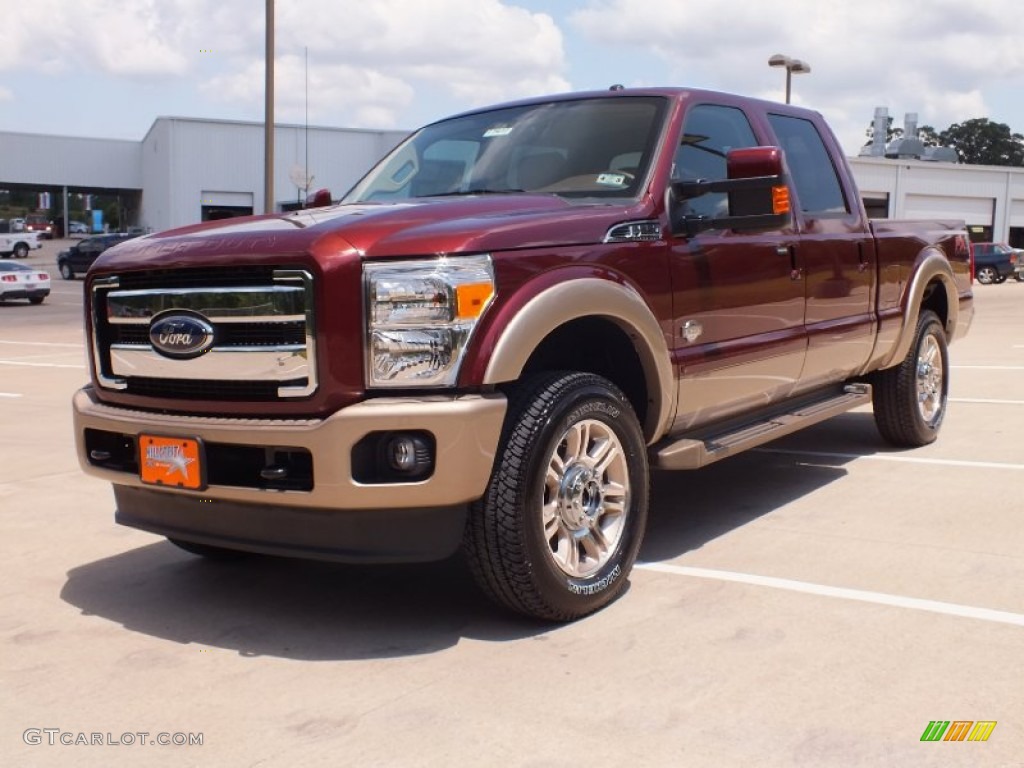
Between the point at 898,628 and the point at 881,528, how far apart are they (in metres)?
1.42

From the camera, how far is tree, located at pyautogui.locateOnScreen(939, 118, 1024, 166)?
379 feet

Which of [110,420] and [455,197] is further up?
[455,197]

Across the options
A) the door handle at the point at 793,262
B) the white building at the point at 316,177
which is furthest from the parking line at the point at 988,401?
the white building at the point at 316,177

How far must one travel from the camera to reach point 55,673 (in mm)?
3598

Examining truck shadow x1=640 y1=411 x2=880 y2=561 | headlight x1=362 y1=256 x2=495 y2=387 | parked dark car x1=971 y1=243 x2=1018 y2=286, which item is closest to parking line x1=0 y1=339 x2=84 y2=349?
truck shadow x1=640 y1=411 x2=880 y2=561

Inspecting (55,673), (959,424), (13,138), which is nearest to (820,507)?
(959,424)

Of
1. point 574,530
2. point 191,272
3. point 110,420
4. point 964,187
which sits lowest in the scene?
point 574,530

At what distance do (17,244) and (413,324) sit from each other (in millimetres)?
54142

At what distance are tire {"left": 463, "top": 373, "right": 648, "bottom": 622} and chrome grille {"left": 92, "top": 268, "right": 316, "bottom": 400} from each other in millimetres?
721

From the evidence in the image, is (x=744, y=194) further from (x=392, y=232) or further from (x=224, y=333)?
(x=224, y=333)

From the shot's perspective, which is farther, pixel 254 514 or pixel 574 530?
pixel 574 530

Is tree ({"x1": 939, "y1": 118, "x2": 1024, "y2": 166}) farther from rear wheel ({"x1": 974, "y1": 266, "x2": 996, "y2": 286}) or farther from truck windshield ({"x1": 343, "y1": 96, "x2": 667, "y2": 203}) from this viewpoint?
truck windshield ({"x1": 343, "y1": 96, "x2": 667, "y2": 203})

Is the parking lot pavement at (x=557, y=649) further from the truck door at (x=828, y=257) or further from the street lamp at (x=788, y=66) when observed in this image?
the street lamp at (x=788, y=66)

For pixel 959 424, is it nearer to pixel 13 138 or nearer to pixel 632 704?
pixel 632 704
